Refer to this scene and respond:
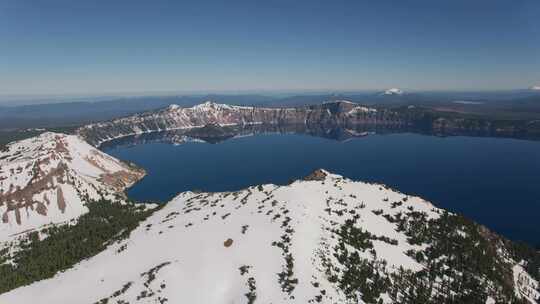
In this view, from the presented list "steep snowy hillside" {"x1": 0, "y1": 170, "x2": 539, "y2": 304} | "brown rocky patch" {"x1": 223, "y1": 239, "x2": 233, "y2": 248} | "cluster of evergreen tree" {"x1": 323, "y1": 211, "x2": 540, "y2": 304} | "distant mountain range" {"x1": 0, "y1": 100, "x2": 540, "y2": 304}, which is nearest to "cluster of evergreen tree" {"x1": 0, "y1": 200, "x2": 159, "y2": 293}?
"distant mountain range" {"x1": 0, "y1": 100, "x2": 540, "y2": 304}

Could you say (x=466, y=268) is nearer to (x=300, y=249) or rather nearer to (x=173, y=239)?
(x=300, y=249)

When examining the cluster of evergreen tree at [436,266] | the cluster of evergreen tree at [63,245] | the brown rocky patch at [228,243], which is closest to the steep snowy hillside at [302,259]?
the cluster of evergreen tree at [436,266]

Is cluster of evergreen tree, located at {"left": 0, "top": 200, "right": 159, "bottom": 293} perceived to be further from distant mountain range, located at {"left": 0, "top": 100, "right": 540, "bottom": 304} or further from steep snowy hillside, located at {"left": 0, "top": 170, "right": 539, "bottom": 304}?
steep snowy hillside, located at {"left": 0, "top": 170, "right": 539, "bottom": 304}

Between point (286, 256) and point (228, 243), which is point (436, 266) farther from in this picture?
point (228, 243)

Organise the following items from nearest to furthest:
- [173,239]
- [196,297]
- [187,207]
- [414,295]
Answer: [196,297]
[414,295]
[173,239]
[187,207]

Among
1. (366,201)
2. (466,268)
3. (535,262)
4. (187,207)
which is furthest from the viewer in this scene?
(187,207)

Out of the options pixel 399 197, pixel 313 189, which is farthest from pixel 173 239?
pixel 399 197
